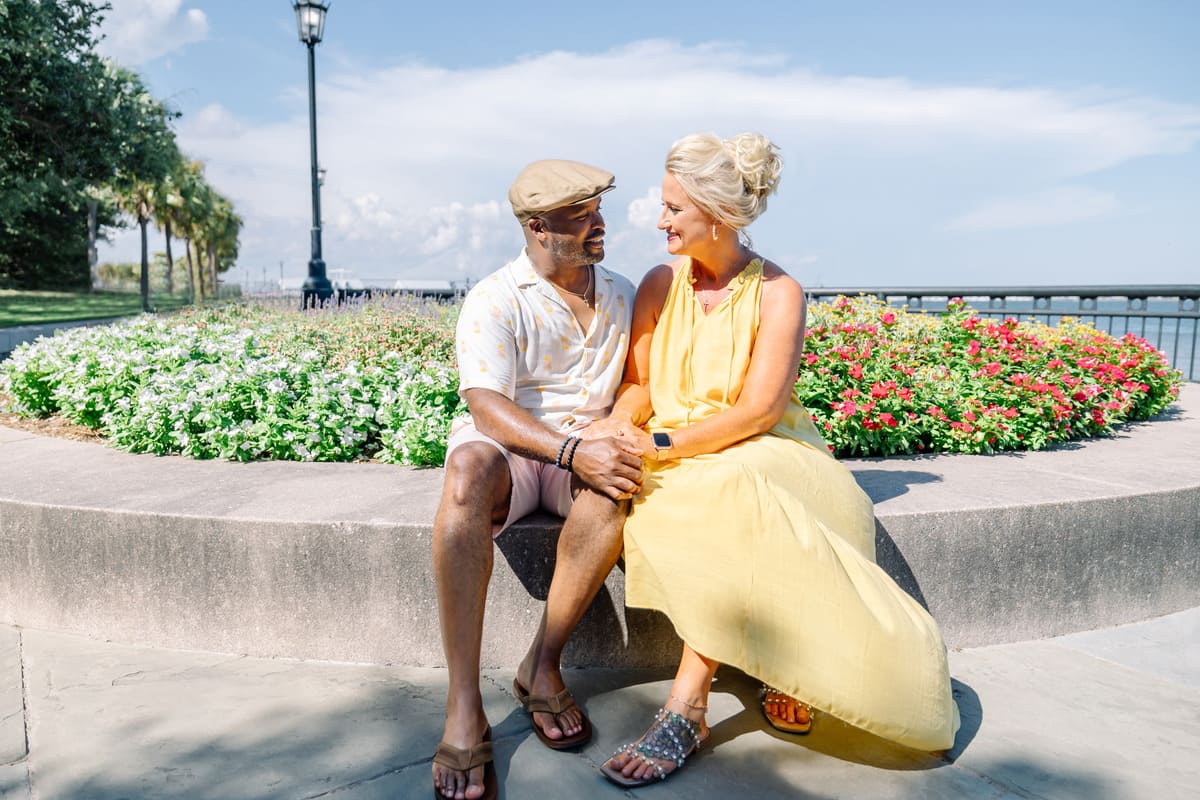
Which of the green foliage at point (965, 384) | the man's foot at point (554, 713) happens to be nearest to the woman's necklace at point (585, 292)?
the man's foot at point (554, 713)

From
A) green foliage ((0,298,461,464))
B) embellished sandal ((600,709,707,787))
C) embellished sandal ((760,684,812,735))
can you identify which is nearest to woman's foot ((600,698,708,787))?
embellished sandal ((600,709,707,787))

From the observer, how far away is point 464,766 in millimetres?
2271

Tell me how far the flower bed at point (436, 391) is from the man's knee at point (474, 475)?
132 centimetres

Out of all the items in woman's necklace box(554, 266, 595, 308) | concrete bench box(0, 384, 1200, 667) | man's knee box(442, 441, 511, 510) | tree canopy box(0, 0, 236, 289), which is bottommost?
concrete bench box(0, 384, 1200, 667)

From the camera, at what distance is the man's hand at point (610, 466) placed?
2.49 m

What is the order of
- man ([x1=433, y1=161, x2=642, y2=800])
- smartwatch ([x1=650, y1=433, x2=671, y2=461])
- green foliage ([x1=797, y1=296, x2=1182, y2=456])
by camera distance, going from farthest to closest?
green foliage ([x1=797, y1=296, x2=1182, y2=456]) → smartwatch ([x1=650, y1=433, x2=671, y2=461]) → man ([x1=433, y1=161, x2=642, y2=800])

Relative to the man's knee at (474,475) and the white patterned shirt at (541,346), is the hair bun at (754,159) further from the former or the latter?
the man's knee at (474,475)

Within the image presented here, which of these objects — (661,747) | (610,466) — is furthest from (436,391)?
(661,747)

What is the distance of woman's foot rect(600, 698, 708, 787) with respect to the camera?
7.65 feet

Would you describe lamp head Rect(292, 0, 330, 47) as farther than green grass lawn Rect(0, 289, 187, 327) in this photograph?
No

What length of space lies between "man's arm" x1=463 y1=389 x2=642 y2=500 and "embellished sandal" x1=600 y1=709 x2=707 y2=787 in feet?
2.07

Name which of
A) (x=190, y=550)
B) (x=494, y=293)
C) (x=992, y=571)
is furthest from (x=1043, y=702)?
(x=190, y=550)

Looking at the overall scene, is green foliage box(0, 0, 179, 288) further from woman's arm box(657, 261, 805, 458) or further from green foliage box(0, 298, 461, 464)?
woman's arm box(657, 261, 805, 458)

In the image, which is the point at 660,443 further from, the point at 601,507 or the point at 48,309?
the point at 48,309
